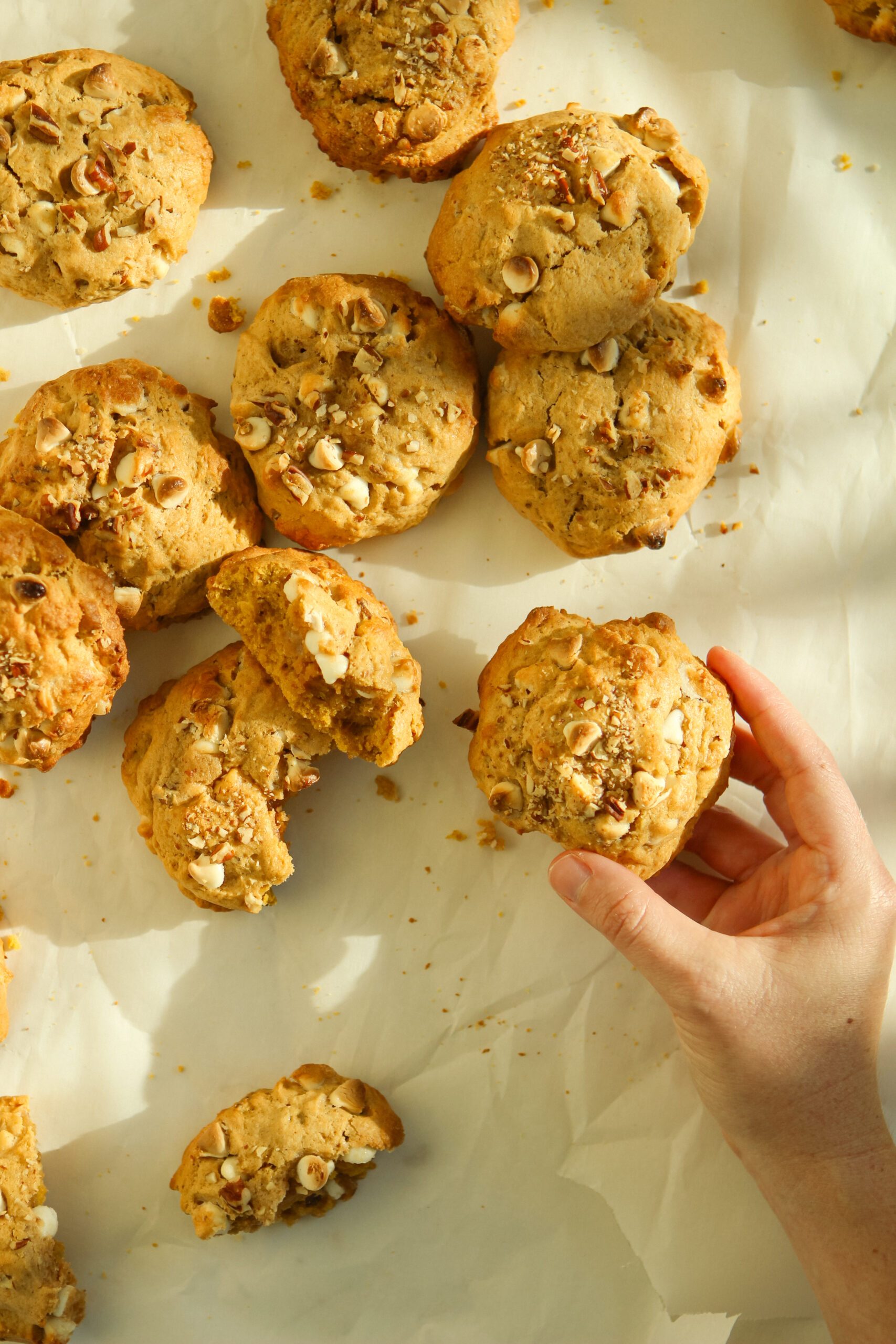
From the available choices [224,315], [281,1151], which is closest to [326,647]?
[224,315]

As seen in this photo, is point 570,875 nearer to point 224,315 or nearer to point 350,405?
point 350,405

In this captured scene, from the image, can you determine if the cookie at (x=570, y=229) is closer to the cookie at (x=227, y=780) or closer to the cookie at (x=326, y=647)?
the cookie at (x=326, y=647)

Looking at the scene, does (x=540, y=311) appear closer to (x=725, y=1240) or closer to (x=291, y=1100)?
(x=291, y=1100)

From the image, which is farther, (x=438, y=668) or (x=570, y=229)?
(x=438, y=668)

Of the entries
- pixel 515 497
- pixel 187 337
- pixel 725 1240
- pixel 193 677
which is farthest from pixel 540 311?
pixel 725 1240

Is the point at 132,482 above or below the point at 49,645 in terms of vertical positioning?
above

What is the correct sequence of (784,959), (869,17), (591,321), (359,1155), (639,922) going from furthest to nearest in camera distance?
(869,17)
(359,1155)
(591,321)
(784,959)
(639,922)

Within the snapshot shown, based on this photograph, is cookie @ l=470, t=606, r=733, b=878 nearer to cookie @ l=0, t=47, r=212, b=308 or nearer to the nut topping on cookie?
the nut topping on cookie
